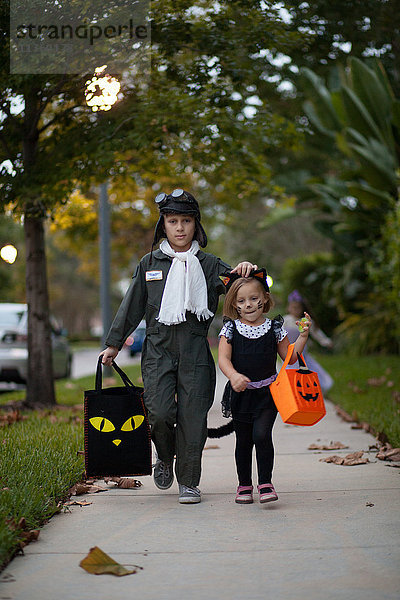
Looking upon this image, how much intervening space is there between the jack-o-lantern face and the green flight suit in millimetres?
743

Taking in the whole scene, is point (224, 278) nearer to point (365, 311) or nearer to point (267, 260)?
point (365, 311)

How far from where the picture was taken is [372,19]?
9.58 metres

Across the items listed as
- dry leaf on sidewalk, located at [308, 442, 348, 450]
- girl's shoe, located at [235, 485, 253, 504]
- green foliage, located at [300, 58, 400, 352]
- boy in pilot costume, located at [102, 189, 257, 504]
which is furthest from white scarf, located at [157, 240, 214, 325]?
green foliage, located at [300, 58, 400, 352]

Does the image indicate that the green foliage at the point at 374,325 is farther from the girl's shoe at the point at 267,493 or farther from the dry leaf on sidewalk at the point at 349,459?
the girl's shoe at the point at 267,493

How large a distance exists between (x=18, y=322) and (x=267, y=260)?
22975 mm

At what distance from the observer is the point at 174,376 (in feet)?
16.5

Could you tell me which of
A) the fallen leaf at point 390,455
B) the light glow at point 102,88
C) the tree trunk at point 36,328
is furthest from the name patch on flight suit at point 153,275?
the tree trunk at point 36,328

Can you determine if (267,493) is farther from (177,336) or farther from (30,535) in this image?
(30,535)

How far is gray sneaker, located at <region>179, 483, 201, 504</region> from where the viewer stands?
15.8ft

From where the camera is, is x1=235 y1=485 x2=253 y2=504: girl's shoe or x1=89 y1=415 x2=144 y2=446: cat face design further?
x1=89 y1=415 x2=144 y2=446: cat face design

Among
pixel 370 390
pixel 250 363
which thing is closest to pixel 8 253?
pixel 370 390

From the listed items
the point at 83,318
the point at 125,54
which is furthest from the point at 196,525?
the point at 83,318

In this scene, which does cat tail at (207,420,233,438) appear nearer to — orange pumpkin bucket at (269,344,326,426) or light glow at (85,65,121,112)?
orange pumpkin bucket at (269,344,326,426)

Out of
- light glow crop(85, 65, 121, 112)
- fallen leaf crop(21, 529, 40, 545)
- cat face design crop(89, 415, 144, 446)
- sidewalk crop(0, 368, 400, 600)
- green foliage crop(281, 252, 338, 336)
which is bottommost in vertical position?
sidewalk crop(0, 368, 400, 600)
